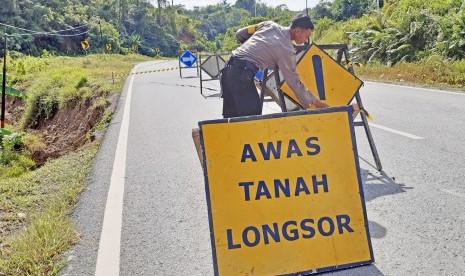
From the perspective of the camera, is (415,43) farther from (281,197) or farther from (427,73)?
(281,197)

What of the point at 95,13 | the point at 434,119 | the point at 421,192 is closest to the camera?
the point at 421,192

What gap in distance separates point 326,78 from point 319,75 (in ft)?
0.29

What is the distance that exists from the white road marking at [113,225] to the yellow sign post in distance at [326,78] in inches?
93.0

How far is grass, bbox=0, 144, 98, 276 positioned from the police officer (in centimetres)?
183

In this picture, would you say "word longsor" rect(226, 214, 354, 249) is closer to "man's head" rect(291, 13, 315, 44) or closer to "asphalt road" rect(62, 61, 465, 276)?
"asphalt road" rect(62, 61, 465, 276)

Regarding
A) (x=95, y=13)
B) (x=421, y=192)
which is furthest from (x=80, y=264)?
(x=95, y=13)

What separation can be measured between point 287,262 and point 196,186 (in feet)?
7.83

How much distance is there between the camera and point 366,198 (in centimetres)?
477

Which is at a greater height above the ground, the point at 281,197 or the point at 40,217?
the point at 281,197

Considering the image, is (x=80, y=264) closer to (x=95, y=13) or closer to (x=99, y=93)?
(x=99, y=93)

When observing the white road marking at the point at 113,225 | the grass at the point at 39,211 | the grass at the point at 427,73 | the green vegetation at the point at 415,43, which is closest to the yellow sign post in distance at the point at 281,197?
the white road marking at the point at 113,225

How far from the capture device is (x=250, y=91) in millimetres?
4355

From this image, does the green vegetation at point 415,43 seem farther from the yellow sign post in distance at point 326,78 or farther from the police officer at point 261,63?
the police officer at point 261,63

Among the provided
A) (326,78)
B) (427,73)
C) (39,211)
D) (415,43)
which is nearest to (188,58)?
(415,43)
